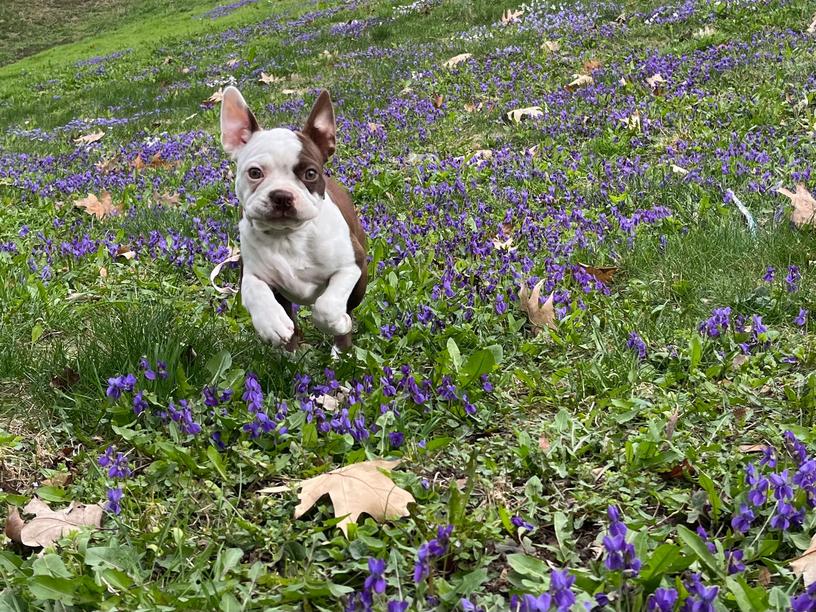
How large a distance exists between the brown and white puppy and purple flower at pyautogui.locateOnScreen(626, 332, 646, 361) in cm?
147

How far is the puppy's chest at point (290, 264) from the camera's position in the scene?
→ 387cm

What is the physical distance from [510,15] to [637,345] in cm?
1409

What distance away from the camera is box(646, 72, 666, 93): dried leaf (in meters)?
8.96

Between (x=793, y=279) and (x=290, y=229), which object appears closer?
(x=290, y=229)

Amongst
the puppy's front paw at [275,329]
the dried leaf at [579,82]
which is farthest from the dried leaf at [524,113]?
the puppy's front paw at [275,329]

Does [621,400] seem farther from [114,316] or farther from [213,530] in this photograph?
[114,316]

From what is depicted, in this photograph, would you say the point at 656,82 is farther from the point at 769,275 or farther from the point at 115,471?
the point at 115,471

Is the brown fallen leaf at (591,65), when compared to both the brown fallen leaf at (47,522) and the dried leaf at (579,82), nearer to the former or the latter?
the dried leaf at (579,82)

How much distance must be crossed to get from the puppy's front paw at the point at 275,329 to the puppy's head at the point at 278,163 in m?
0.45

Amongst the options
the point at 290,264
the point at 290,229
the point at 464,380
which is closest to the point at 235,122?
the point at 290,229

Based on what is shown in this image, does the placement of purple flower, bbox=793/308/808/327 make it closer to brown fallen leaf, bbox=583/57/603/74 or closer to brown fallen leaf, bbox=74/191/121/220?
brown fallen leaf, bbox=74/191/121/220

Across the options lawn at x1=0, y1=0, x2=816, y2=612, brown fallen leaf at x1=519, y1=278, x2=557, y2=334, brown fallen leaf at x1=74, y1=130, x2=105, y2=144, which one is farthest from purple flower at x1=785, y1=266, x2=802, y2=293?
brown fallen leaf at x1=74, y1=130, x2=105, y2=144

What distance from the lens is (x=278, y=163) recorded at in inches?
145

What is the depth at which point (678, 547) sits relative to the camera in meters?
2.38
